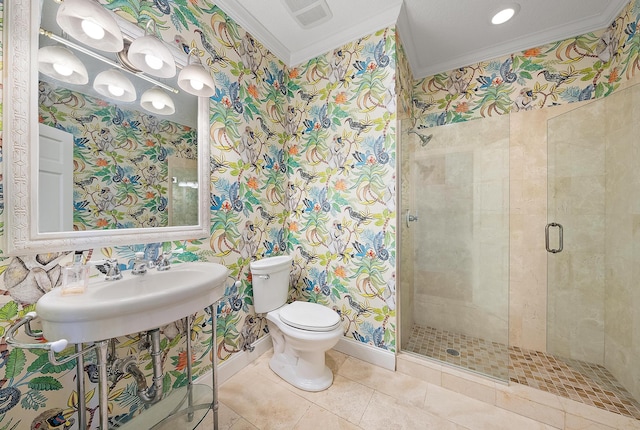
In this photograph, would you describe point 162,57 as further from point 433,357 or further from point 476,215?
point 433,357

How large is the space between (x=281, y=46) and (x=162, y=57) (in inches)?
46.4

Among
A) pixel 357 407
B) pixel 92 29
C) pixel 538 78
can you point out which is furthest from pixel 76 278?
pixel 538 78

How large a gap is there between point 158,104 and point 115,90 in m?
0.18

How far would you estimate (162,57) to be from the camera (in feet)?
3.51

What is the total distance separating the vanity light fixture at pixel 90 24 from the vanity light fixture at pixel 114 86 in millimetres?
125

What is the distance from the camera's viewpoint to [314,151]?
1946 millimetres

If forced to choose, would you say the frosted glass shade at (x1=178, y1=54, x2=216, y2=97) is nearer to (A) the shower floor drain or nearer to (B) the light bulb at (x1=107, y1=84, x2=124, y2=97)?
(B) the light bulb at (x1=107, y1=84, x2=124, y2=97)

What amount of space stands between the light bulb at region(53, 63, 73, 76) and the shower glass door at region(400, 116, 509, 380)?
1847 mm

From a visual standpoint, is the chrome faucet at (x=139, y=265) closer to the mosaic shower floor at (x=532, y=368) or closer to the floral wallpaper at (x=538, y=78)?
the mosaic shower floor at (x=532, y=368)

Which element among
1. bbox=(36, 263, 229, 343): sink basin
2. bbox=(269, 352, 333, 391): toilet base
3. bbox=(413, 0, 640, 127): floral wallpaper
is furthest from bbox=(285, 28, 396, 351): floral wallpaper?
bbox=(36, 263, 229, 343): sink basin

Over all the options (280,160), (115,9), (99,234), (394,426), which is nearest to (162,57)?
(115,9)

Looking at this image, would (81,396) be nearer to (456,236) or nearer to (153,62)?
(153,62)

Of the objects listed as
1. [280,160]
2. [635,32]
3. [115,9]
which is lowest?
[280,160]

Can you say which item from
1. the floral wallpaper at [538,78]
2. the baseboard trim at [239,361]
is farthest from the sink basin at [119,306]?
the floral wallpaper at [538,78]
